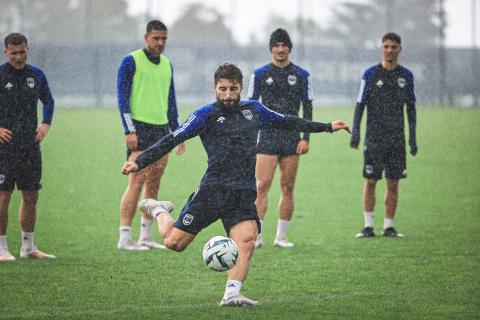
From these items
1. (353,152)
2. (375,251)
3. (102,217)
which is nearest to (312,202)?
(102,217)

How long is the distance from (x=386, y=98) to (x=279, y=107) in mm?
1539

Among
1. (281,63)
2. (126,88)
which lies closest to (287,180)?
(281,63)

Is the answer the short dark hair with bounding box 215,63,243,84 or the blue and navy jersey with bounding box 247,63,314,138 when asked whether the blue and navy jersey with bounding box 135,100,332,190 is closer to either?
the short dark hair with bounding box 215,63,243,84

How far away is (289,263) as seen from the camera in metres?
8.86

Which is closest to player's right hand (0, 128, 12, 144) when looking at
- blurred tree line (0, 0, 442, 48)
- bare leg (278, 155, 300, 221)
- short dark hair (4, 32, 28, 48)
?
Answer: short dark hair (4, 32, 28, 48)

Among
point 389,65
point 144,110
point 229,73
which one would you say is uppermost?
point 389,65

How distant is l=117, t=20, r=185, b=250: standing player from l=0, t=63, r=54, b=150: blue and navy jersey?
Answer: 100 centimetres

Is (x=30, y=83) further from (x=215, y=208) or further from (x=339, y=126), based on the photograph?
(x=339, y=126)

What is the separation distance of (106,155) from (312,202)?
8.69 meters

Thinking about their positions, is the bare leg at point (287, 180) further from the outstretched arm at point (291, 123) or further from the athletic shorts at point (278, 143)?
the outstretched arm at point (291, 123)

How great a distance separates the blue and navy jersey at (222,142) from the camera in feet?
23.4

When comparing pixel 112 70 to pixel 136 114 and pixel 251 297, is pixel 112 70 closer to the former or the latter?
pixel 136 114

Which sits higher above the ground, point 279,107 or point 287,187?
point 279,107

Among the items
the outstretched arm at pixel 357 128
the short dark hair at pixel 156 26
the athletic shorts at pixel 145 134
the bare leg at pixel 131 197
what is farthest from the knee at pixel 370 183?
the short dark hair at pixel 156 26
